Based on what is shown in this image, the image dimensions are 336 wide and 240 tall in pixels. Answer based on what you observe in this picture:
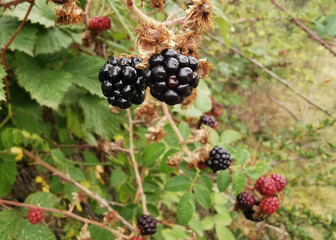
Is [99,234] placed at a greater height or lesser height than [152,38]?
lesser

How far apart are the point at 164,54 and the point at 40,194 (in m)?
1.12

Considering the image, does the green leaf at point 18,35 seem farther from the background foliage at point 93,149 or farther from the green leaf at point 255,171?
the green leaf at point 255,171

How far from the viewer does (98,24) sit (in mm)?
1360

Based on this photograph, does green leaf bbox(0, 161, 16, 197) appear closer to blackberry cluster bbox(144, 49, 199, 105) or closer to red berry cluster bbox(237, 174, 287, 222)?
blackberry cluster bbox(144, 49, 199, 105)

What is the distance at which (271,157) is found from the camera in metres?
2.59

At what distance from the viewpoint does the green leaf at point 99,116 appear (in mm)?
1607

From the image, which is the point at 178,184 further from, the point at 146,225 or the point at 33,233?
the point at 33,233

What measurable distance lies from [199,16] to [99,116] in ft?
3.40

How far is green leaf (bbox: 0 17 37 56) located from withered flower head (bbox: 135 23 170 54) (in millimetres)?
909

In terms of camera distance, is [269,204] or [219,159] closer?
[219,159]

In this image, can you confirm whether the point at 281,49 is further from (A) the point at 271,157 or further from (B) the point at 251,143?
(A) the point at 271,157

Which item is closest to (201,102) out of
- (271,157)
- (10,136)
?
(10,136)

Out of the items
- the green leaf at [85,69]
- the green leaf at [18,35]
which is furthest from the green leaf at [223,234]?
the green leaf at [18,35]

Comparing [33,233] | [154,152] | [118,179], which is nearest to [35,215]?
[33,233]
